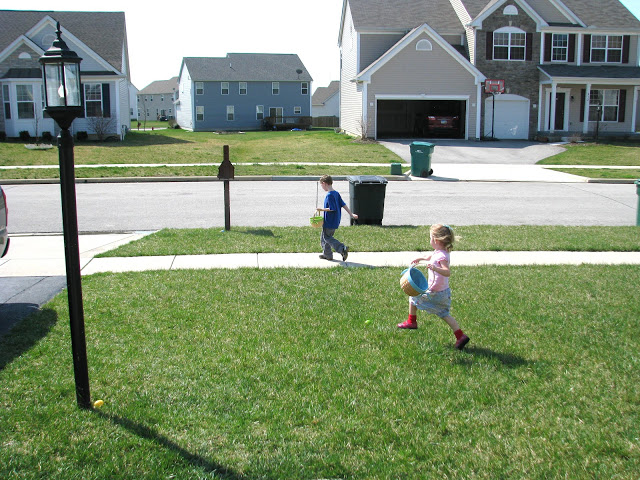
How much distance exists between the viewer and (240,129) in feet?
202

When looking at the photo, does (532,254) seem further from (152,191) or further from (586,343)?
(152,191)

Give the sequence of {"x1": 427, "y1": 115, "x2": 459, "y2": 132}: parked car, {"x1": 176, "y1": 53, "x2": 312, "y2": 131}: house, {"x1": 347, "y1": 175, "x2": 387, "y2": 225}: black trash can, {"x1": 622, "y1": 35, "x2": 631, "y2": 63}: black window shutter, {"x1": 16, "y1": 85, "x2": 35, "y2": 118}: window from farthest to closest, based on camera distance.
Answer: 1. {"x1": 176, "y1": 53, "x2": 312, "y2": 131}: house
2. {"x1": 622, "y1": 35, "x2": 631, "y2": 63}: black window shutter
3. {"x1": 427, "y1": 115, "x2": 459, "y2": 132}: parked car
4. {"x1": 16, "y1": 85, "x2": 35, "y2": 118}: window
5. {"x1": 347, "y1": 175, "x2": 387, "y2": 225}: black trash can

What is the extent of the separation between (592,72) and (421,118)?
411 inches

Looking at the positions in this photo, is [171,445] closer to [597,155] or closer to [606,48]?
[597,155]

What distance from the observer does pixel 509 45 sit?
37.7 meters

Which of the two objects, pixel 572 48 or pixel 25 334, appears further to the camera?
pixel 572 48

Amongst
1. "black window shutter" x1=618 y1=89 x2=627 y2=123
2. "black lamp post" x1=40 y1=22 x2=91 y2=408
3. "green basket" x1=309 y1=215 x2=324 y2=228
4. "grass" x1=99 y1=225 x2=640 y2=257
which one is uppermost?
"black window shutter" x1=618 y1=89 x2=627 y2=123

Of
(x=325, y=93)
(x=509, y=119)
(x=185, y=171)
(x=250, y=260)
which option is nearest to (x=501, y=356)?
(x=250, y=260)

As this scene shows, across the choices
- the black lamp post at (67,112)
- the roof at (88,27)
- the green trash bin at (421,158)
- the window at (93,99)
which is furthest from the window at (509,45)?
the black lamp post at (67,112)

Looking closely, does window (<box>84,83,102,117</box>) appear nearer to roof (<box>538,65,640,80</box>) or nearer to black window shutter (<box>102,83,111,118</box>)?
black window shutter (<box>102,83,111,118</box>)

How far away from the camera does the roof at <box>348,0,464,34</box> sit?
125 ft

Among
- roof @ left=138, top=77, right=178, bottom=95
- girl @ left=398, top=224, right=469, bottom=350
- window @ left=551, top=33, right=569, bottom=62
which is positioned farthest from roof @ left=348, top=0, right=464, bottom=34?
roof @ left=138, top=77, right=178, bottom=95

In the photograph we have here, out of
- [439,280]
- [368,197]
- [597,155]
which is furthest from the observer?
[597,155]

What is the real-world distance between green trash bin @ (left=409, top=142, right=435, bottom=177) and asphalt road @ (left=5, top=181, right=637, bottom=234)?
2.31 m
